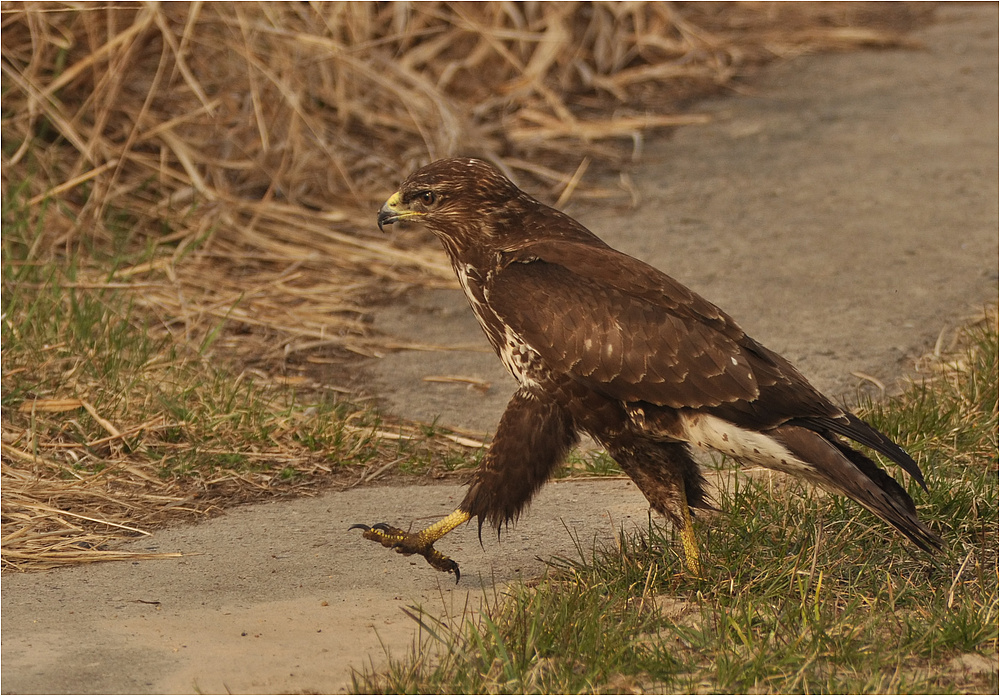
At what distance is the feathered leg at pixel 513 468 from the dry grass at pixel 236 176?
3.20 ft

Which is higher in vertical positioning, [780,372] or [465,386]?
[780,372]

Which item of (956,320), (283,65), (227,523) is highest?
(283,65)

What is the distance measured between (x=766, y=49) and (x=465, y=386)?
518 cm

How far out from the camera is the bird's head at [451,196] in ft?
14.0

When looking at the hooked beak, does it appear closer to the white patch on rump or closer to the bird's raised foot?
the bird's raised foot

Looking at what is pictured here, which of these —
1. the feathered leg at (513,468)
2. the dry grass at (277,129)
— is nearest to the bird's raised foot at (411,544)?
the feathered leg at (513,468)

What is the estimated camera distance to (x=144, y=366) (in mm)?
5438

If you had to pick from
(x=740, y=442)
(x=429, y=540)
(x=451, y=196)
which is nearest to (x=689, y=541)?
(x=740, y=442)

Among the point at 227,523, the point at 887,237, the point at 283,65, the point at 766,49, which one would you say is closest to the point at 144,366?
the point at 227,523

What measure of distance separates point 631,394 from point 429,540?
0.79 metres

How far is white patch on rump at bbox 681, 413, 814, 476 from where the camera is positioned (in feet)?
12.5

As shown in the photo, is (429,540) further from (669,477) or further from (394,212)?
(394,212)

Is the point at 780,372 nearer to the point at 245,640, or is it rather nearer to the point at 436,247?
the point at 245,640

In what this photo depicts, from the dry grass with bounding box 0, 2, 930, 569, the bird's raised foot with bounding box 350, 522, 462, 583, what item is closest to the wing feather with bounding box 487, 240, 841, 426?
the bird's raised foot with bounding box 350, 522, 462, 583
